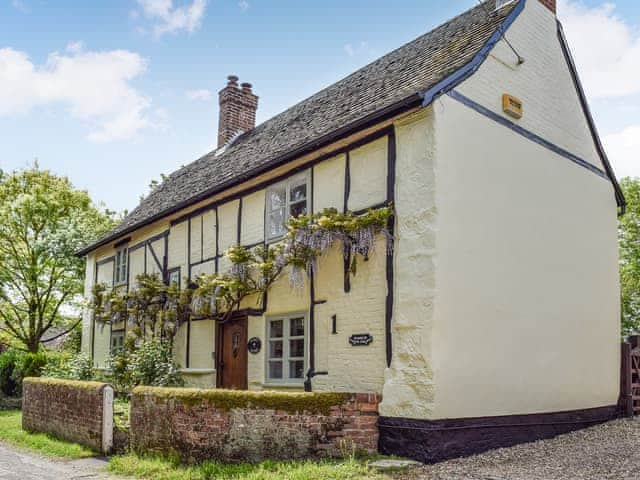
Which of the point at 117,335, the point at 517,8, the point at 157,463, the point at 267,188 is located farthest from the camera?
the point at 117,335

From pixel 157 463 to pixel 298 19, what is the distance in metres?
6.47

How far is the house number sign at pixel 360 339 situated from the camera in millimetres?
9143

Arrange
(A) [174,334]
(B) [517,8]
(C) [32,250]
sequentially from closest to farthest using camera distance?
(B) [517,8], (A) [174,334], (C) [32,250]

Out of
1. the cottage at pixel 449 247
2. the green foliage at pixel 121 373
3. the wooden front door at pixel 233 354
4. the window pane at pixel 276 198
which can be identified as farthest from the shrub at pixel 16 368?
the window pane at pixel 276 198

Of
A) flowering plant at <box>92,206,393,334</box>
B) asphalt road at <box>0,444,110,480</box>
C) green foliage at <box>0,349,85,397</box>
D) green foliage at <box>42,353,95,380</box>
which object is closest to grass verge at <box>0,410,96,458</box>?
asphalt road at <box>0,444,110,480</box>

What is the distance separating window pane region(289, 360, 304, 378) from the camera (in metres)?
10.5

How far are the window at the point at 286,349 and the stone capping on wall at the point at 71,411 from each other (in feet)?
8.98

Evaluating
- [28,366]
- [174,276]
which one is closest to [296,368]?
[174,276]

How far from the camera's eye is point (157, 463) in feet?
27.7

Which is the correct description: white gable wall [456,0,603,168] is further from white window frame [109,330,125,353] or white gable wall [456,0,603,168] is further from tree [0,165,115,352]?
tree [0,165,115,352]

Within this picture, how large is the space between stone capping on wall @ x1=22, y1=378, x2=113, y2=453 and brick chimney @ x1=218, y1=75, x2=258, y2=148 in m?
8.87

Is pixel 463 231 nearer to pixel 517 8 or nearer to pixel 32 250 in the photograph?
pixel 517 8

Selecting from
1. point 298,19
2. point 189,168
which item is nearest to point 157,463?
point 298,19

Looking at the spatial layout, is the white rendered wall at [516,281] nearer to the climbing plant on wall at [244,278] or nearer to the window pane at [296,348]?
the climbing plant on wall at [244,278]
